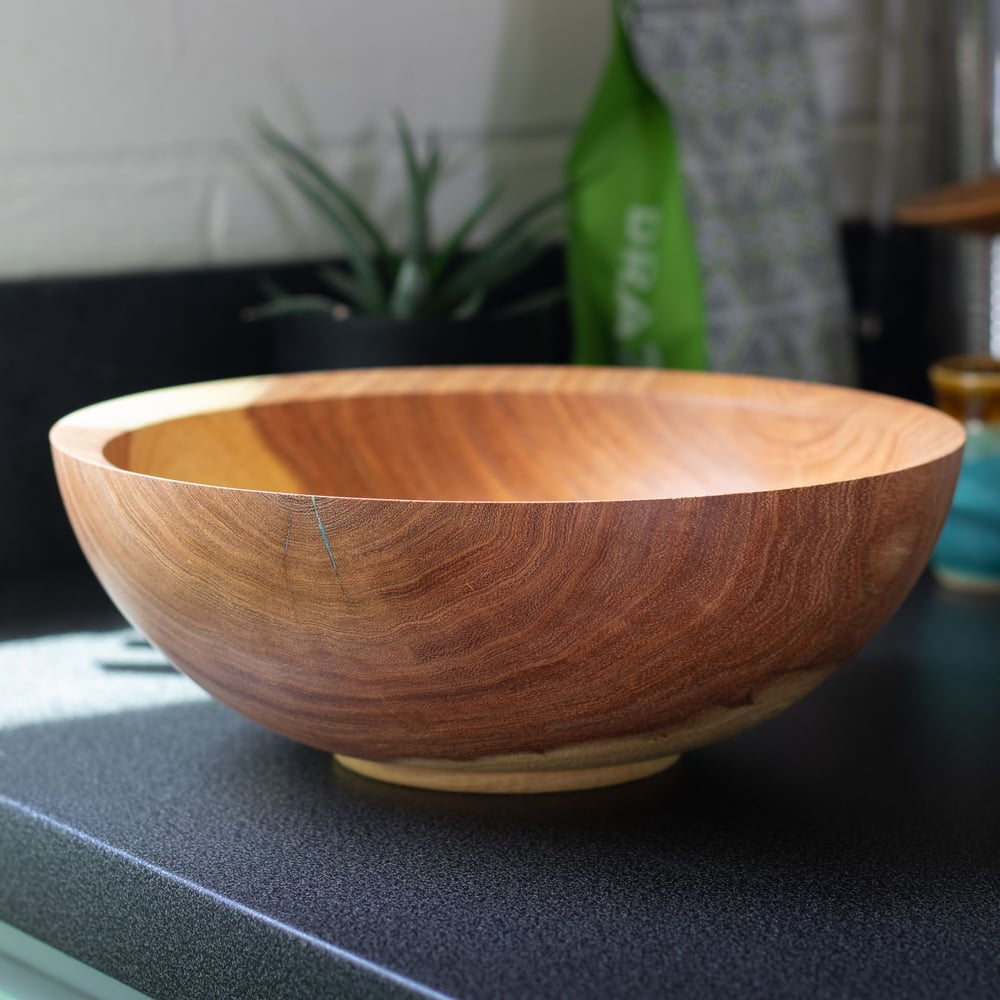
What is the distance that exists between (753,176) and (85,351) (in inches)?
22.2

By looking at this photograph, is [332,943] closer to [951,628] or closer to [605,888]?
[605,888]

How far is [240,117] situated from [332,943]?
74 cm

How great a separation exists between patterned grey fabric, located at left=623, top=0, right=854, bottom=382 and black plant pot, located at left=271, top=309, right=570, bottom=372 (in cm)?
22

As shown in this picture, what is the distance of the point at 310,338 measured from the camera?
38.6 inches

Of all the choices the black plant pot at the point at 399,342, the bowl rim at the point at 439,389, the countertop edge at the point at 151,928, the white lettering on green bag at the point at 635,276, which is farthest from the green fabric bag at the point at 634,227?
the countertop edge at the point at 151,928

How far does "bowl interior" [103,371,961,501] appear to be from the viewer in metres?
0.64

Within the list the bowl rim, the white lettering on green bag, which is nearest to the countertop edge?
the bowl rim

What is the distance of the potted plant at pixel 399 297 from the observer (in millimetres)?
957

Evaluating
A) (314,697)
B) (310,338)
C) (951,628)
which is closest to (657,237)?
(310,338)

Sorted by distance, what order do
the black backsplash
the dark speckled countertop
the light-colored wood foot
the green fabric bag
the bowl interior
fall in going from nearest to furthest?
the dark speckled countertop → the light-colored wood foot → the bowl interior → the black backsplash → the green fabric bag

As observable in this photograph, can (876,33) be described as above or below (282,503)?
above

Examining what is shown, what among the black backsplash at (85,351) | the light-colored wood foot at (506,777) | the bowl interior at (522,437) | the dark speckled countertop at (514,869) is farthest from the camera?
the black backsplash at (85,351)

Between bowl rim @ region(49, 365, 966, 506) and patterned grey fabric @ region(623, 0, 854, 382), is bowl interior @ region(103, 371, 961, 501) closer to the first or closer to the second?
bowl rim @ region(49, 365, 966, 506)

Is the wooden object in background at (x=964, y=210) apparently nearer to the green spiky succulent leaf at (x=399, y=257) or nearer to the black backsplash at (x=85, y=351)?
the green spiky succulent leaf at (x=399, y=257)
